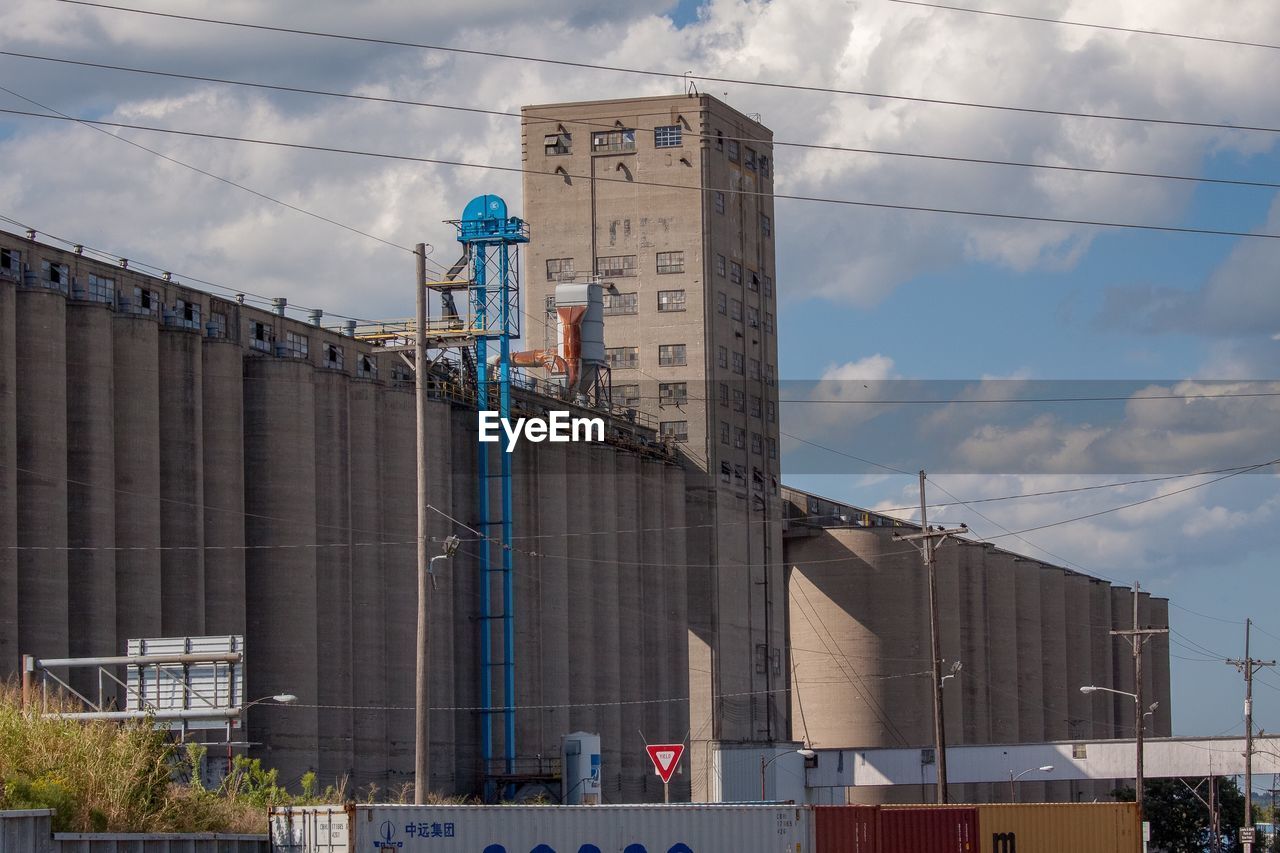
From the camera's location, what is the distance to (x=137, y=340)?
190ft

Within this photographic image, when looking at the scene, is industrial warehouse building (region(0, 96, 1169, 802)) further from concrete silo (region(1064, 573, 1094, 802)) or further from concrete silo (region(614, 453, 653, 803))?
concrete silo (region(1064, 573, 1094, 802))

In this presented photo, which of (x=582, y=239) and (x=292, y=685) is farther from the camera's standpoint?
(x=582, y=239)

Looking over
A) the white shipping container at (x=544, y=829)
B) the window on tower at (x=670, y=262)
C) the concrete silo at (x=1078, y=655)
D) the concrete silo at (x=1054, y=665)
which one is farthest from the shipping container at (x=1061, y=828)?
the concrete silo at (x=1078, y=655)

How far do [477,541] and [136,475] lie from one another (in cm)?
2143

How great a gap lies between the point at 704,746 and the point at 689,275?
25.8 metres

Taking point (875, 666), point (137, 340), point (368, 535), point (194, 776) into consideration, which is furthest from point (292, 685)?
point (875, 666)

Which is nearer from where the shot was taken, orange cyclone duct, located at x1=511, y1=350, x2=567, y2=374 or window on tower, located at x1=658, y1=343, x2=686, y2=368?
orange cyclone duct, located at x1=511, y1=350, x2=567, y2=374

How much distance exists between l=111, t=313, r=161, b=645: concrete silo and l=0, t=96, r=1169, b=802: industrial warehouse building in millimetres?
78

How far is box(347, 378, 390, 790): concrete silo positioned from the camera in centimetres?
6650

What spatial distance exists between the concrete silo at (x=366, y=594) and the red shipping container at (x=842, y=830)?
120 ft

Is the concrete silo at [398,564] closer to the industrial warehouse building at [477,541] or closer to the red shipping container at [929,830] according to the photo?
the industrial warehouse building at [477,541]

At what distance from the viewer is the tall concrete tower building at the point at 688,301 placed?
3821 inches

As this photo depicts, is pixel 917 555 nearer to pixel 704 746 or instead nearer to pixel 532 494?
pixel 704 746

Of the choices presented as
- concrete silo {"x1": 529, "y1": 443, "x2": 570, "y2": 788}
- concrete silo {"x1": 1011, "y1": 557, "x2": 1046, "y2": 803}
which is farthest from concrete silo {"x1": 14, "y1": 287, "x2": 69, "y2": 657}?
concrete silo {"x1": 1011, "y1": 557, "x2": 1046, "y2": 803}
